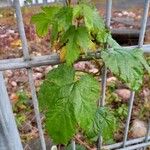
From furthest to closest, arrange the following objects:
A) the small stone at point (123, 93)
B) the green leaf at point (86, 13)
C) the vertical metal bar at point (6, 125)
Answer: the small stone at point (123, 93) < the vertical metal bar at point (6, 125) < the green leaf at point (86, 13)

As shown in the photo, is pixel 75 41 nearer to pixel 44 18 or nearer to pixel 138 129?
pixel 44 18

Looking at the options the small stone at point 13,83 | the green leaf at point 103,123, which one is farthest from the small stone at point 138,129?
the small stone at point 13,83

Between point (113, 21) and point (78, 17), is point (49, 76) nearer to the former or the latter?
point (78, 17)

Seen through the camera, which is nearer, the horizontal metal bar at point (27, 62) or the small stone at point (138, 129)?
the horizontal metal bar at point (27, 62)

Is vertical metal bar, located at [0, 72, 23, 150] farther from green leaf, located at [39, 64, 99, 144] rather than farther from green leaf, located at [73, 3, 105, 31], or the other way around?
green leaf, located at [73, 3, 105, 31]

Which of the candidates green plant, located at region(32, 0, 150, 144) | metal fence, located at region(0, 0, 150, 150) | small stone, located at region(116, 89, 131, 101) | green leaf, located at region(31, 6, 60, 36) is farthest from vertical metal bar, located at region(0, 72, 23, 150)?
small stone, located at region(116, 89, 131, 101)

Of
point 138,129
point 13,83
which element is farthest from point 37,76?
point 138,129

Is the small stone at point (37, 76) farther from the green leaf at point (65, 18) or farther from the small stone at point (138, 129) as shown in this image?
the green leaf at point (65, 18)

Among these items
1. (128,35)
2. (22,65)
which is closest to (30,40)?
(128,35)
